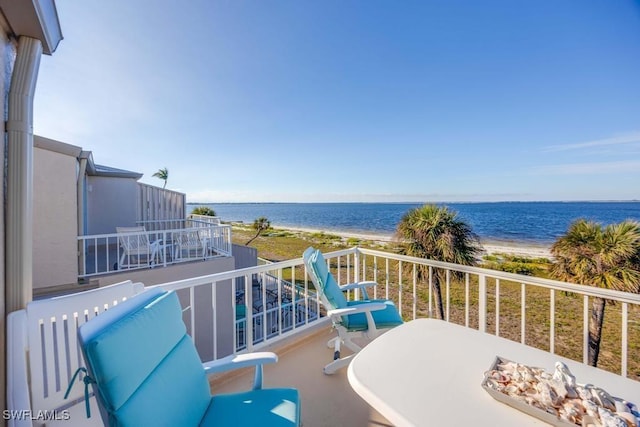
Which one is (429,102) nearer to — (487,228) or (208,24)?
(208,24)

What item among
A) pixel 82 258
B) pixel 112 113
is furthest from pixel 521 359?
pixel 112 113

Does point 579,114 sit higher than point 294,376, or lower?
higher

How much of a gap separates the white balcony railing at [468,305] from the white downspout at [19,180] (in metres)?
0.74

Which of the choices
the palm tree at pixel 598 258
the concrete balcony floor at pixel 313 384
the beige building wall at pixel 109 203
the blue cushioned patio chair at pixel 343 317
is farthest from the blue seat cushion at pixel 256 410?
the beige building wall at pixel 109 203

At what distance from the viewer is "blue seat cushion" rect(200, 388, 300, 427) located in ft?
3.74

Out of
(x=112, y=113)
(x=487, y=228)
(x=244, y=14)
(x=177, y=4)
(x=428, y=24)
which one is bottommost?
(x=487, y=228)

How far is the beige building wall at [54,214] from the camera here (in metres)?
3.58

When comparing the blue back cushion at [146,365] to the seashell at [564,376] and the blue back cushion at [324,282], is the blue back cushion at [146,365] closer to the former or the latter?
the blue back cushion at [324,282]

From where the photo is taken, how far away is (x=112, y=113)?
15.7ft

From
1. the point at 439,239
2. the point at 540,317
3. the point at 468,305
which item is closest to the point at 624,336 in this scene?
the point at 468,305

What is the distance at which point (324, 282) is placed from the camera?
2.34 metres

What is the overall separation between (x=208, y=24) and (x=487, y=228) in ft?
89.3

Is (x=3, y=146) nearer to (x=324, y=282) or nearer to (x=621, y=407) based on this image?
(x=324, y=282)

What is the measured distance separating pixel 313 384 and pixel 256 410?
110cm
